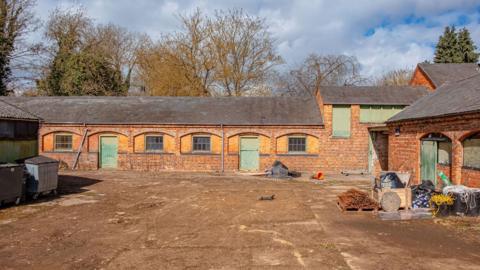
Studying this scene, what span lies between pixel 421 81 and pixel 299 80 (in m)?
20.4

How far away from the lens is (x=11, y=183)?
1066cm

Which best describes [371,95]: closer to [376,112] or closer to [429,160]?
[376,112]

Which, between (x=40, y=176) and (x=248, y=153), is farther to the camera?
(x=248, y=153)

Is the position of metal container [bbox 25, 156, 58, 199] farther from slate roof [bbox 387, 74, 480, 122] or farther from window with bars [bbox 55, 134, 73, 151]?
slate roof [bbox 387, 74, 480, 122]

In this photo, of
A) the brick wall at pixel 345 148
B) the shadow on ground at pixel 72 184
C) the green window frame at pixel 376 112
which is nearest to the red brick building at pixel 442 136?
the brick wall at pixel 345 148

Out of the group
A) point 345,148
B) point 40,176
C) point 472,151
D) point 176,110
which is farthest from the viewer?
point 176,110

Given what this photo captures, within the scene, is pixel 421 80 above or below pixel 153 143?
above

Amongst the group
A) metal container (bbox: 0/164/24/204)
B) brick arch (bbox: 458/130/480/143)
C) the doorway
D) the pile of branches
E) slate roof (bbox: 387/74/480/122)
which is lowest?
the pile of branches

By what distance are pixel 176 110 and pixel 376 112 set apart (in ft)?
41.3

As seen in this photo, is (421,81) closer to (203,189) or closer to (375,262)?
(203,189)

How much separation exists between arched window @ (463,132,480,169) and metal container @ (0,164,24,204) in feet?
45.9

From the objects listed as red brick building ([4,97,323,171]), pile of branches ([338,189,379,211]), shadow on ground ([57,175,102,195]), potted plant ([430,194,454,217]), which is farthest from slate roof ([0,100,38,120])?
potted plant ([430,194,454,217])

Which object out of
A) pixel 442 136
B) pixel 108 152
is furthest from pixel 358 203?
pixel 108 152

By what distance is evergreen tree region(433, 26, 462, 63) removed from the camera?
37181 mm
